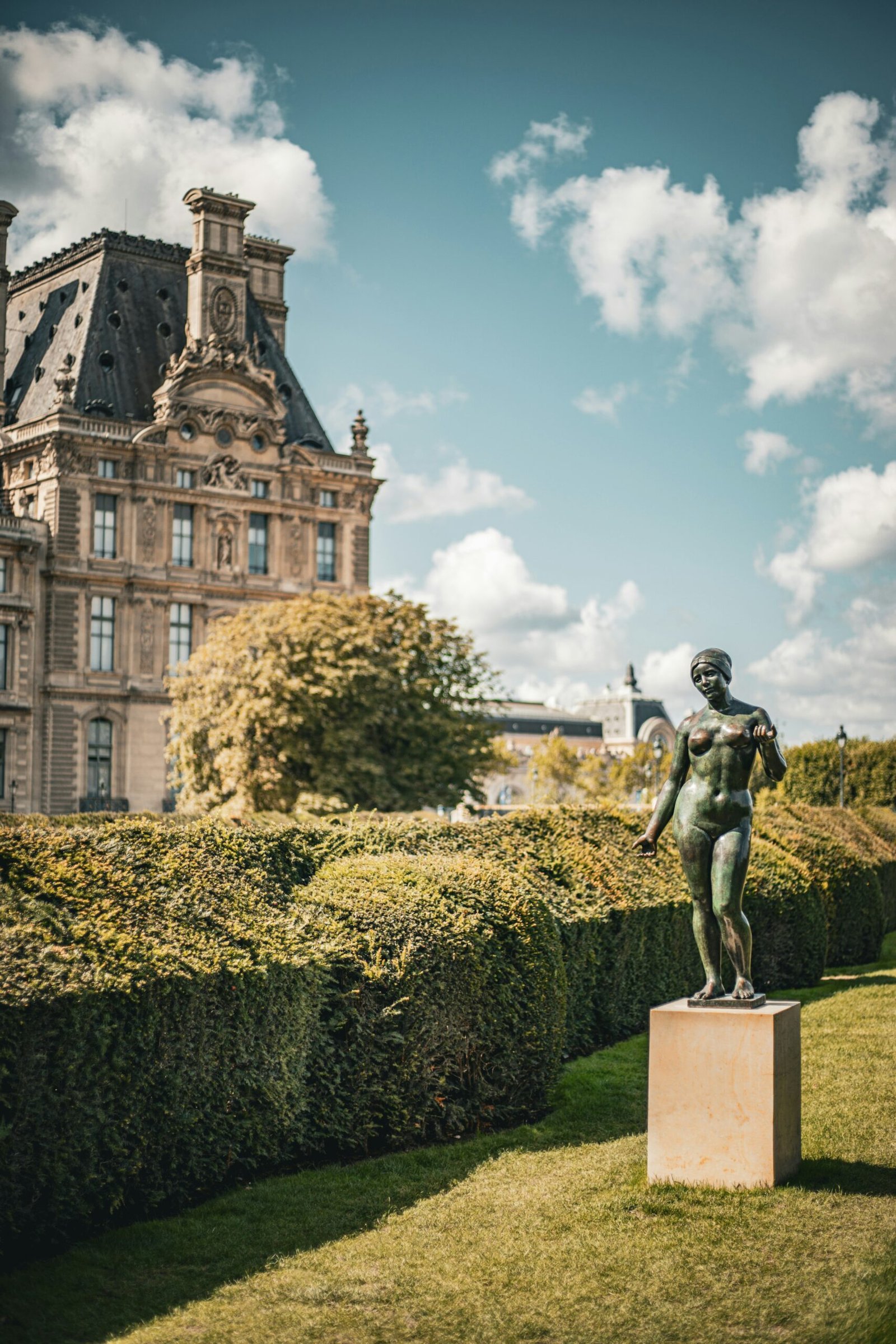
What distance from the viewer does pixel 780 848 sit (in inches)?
895

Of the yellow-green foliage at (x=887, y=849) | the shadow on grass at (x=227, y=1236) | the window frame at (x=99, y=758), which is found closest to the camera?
the shadow on grass at (x=227, y=1236)

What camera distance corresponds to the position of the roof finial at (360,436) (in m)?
72.4

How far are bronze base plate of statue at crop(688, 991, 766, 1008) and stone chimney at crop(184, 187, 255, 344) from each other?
6031cm

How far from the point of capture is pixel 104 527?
63.7 m

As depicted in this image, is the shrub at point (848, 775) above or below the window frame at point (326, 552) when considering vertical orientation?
below

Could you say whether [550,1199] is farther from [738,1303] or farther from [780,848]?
[780,848]

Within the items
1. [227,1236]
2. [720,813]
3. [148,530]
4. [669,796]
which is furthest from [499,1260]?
[148,530]

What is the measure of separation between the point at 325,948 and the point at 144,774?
54.1 m

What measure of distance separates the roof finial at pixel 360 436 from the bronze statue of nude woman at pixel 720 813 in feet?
207

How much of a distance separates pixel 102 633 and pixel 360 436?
57.0 feet

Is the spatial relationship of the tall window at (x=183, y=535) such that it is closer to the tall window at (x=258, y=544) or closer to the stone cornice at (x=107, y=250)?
the tall window at (x=258, y=544)

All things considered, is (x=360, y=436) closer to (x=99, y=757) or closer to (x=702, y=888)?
(x=99, y=757)

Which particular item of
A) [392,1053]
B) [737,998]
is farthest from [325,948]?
[737,998]

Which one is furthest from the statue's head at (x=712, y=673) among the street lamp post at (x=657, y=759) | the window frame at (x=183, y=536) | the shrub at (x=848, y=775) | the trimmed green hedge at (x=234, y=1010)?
the window frame at (x=183, y=536)
